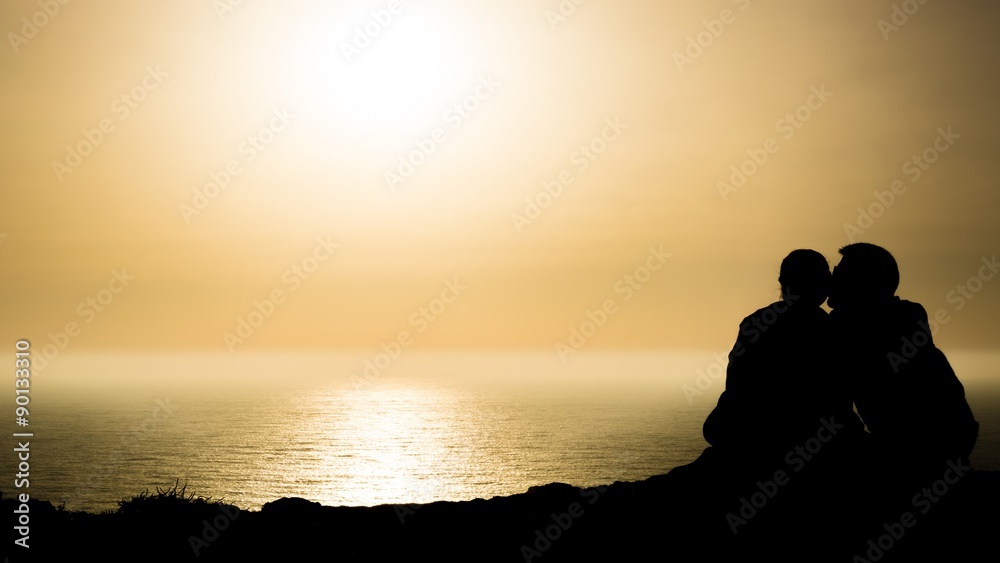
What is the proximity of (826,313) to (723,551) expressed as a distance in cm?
286

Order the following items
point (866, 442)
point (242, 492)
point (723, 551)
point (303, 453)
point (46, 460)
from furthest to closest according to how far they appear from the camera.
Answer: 1. point (303, 453)
2. point (46, 460)
3. point (242, 492)
4. point (723, 551)
5. point (866, 442)

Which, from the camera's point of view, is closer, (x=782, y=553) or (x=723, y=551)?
(x=782, y=553)

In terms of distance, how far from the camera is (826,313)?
21.9 ft

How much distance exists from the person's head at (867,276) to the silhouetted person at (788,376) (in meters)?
0.40

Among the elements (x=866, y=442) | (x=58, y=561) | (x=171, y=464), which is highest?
(x=866, y=442)

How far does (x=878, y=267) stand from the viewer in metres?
6.03

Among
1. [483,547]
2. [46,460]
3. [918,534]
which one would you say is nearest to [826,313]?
[918,534]

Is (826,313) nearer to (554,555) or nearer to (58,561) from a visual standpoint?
(554,555)

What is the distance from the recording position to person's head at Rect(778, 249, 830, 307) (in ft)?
21.6
